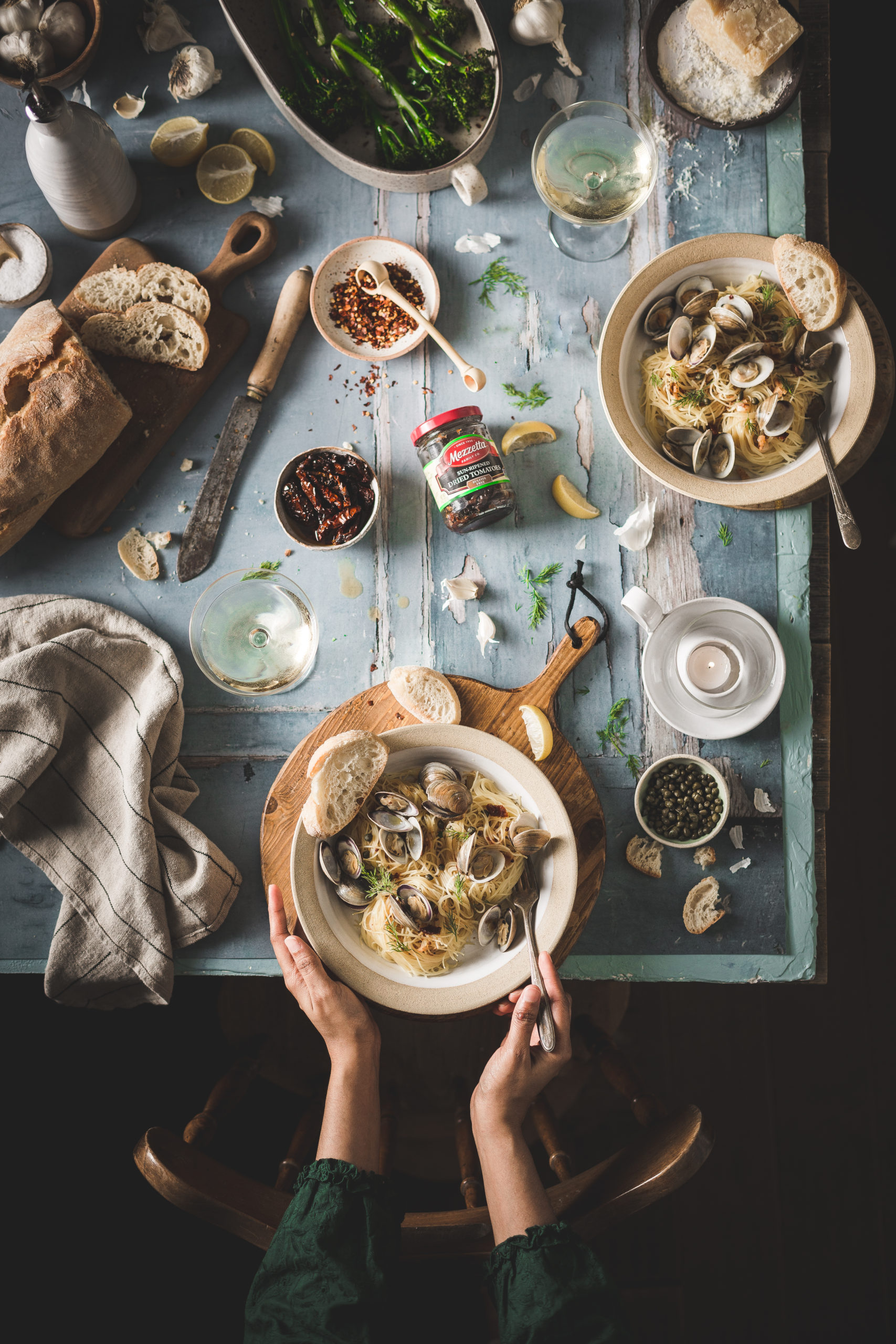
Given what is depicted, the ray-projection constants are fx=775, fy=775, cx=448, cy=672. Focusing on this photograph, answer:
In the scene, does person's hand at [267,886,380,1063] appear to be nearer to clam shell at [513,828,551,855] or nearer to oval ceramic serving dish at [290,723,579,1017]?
oval ceramic serving dish at [290,723,579,1017]

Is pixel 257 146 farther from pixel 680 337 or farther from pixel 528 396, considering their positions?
pixel 680 337

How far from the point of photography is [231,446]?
97.9 inches

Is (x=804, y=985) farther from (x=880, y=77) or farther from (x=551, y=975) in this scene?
(x=880, y=77)

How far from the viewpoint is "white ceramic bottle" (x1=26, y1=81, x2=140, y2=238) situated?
212 cm

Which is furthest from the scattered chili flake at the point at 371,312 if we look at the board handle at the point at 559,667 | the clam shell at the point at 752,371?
the board handle at the point at 559,667

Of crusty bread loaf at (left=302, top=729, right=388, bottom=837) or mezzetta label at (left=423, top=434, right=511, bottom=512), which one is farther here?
mezzetta label at (left=423, top=434, right=511, bottom=512)

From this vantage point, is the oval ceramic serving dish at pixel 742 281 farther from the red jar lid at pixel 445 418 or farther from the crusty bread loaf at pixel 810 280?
the red jar lid at pixel 445 418

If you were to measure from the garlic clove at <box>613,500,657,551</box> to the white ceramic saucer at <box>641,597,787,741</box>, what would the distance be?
25 centimetres

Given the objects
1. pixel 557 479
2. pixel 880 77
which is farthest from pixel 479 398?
pixel 880 77

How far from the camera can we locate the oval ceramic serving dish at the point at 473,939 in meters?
2.08

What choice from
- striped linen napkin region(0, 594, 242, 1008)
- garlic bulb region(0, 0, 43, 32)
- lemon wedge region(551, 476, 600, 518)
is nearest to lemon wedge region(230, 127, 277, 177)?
garlic bulb region(0, 0, 43, 32)

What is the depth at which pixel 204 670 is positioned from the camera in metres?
2.46

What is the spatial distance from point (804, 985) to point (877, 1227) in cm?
103

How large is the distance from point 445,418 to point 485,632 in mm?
646
